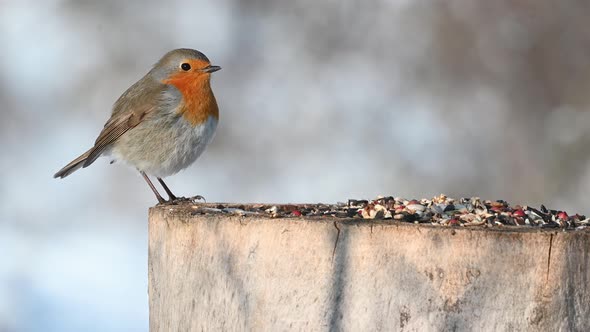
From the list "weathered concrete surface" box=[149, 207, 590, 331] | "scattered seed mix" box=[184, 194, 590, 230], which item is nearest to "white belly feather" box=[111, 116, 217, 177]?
"scattered seed mix" box=[184, 194, 590, 230]

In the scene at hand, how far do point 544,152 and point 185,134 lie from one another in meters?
2.86

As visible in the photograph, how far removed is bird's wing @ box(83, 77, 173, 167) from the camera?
187 inches

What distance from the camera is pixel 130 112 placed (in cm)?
481

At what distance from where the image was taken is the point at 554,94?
21.1 feet

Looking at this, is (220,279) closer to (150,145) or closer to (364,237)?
(364,237)

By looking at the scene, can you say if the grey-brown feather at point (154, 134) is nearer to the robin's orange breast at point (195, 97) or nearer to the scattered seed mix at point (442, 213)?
the robin's orange breast at point (195, 97)

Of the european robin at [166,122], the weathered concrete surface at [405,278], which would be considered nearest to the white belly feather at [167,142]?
the european robin at [166,122]

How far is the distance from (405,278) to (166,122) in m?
2.57

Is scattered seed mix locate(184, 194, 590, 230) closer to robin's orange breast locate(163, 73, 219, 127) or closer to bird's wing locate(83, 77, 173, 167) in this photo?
robin's orange breast locate(163, 73, 219, 127)

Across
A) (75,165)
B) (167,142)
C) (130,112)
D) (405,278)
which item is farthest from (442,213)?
(75,165)

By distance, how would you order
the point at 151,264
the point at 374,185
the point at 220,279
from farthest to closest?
the point at 374,185
the point at 151,264
the point at 220,279

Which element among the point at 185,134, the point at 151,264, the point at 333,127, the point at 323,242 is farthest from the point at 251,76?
the point at 323,242

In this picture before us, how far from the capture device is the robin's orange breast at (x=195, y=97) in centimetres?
469

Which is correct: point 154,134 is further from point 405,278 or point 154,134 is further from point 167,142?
point 405,278
